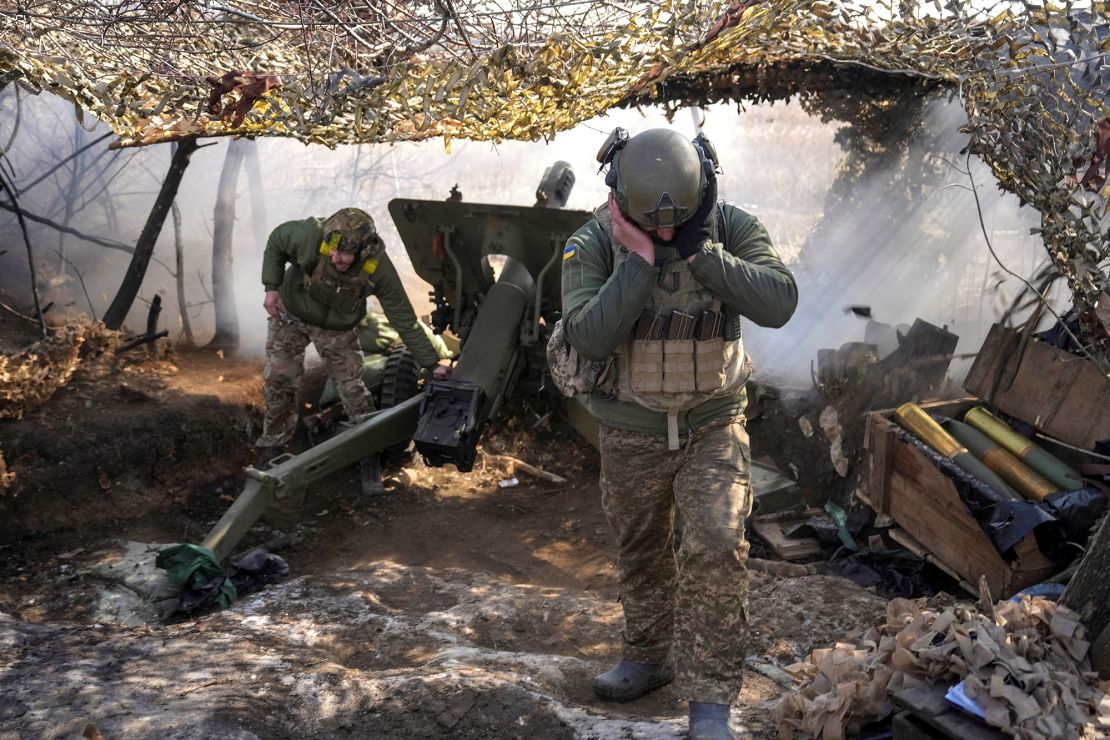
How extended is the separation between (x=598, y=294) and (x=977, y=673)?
1.50 meters

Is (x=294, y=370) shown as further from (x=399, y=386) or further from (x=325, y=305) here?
(x=399, y=386)

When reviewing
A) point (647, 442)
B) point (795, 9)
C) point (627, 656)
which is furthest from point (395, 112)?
point (627, 656)

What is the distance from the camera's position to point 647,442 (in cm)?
326

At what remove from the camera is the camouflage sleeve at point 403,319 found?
21.6 ft

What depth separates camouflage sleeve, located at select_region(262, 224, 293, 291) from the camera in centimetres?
648

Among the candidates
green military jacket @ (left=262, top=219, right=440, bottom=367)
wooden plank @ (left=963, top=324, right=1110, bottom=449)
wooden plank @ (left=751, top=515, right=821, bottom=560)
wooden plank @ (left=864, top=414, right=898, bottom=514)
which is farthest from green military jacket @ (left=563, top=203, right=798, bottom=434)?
green military jacket @ (left=262, top=219, right=440, bottom=367)

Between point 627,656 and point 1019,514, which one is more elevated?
point 1019,514

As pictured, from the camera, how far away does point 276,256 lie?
654cm

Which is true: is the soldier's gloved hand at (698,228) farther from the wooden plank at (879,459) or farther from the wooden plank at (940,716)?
the wooden plank at (879,459)

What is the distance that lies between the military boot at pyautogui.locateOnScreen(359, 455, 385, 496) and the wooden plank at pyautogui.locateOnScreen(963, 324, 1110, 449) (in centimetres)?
400

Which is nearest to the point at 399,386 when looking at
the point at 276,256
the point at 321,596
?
the point at 276,256

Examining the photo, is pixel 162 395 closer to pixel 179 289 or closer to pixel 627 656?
pixel 179 289

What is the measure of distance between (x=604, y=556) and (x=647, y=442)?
3.08 meters

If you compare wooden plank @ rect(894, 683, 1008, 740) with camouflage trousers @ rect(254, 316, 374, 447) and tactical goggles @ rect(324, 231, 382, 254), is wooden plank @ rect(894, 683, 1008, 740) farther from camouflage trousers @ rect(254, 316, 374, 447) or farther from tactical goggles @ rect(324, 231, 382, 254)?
camouflage trousers @ rect(254, 316, 374, 447)
